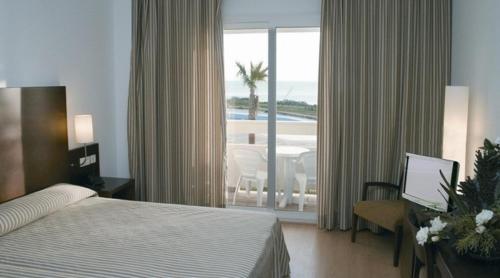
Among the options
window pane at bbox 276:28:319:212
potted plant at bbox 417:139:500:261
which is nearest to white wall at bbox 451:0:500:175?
potted plant at bbox 417:139:500:261

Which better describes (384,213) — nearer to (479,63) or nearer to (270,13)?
(479,63)

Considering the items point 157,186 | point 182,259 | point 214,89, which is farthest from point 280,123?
point 182,259

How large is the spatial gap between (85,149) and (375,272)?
279cm

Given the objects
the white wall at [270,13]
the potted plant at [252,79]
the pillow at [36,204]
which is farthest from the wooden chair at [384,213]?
the pillow at [36,204]

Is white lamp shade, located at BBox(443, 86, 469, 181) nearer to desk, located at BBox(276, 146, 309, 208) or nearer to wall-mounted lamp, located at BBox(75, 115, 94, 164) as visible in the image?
desk, located at BBox(276, 146, 309, 208)

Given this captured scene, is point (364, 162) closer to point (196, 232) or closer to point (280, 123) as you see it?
point (280, 123)

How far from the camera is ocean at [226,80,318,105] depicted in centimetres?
452

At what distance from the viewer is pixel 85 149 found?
4.09 m

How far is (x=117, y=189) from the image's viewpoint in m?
3.97

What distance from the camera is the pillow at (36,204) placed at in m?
2.71

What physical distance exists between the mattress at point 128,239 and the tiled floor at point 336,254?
41cm

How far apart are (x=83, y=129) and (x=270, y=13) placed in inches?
84.2

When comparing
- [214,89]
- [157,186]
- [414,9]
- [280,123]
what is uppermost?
[414,9]

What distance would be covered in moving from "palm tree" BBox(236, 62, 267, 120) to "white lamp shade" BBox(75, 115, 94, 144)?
5.30 ft
